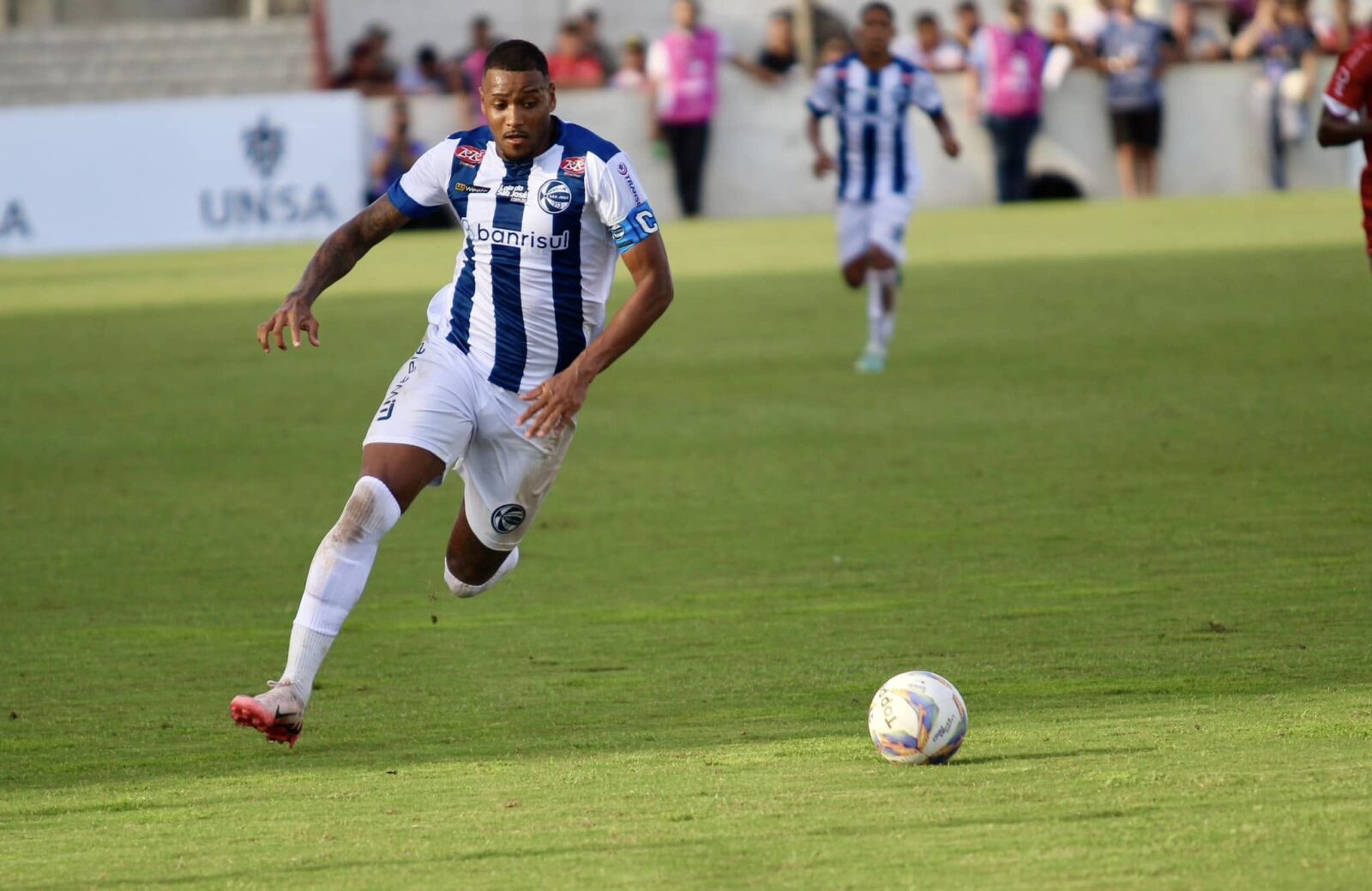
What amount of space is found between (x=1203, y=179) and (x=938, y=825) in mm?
25607

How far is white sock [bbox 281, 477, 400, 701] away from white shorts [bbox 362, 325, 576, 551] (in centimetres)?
32

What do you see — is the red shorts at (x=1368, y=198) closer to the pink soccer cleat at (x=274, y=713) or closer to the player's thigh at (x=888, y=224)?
the player's thigh at (x=888, y=224)

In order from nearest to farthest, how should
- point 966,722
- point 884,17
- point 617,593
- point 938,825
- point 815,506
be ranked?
1. point 938,825
2. point 966,722
3. point 617,593
4. point 815,506
5. point 884,17

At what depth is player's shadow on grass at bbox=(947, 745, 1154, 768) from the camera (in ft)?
17.3

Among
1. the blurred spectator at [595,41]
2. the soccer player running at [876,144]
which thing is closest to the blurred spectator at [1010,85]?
the blurred spectator at [595,41]

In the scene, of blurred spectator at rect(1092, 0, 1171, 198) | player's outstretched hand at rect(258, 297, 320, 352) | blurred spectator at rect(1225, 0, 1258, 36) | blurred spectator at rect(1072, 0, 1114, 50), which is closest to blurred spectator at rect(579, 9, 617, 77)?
blurred spectator at rect(1072, 0, 1114, 50)

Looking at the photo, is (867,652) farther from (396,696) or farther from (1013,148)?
(1013,148)

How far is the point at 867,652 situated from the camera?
22.2 feet

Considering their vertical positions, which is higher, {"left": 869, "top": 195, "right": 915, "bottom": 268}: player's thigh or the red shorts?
the red shorts

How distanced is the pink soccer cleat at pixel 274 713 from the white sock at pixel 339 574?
0.49ft

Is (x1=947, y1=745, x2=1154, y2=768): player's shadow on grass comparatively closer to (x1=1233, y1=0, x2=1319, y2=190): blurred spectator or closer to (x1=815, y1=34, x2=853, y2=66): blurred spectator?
(x1=815, y1=34, x2=853, y2=66): blurred spectator

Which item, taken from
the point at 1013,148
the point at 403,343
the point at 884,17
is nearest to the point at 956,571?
the point at 884,17

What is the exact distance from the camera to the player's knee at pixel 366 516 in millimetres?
6012

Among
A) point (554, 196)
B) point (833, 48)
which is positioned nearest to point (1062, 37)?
point (833, 48)
